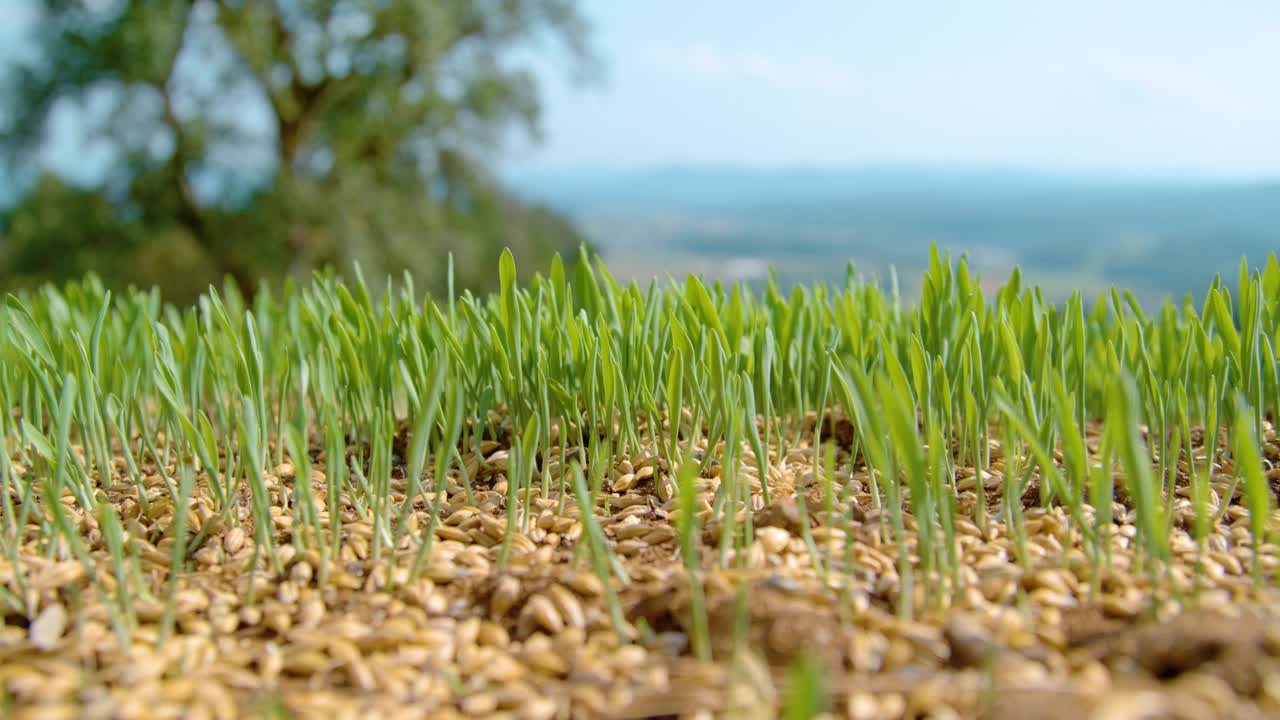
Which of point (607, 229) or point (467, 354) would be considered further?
point (607, 229)

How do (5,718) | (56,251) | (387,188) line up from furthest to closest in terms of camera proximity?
(387,188) < (56,251) < (5,718)

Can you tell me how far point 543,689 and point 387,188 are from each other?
9.40 metres

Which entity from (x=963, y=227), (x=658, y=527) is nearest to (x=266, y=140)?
(x=658, y=527)

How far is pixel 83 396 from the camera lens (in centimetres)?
145

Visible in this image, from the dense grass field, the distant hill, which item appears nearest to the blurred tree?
the distant hill

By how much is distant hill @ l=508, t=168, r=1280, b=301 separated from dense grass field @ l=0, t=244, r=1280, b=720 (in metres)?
0.22

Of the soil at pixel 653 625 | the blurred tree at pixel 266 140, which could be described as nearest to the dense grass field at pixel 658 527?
the soil at pixel 653 625

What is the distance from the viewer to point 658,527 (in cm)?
134

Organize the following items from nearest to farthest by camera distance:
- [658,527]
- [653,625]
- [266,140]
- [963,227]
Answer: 1. [653,625]
2. [658,527]
3. [266,140]
4. [963,227]

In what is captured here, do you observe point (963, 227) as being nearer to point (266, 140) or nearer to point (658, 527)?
point (266, 140)

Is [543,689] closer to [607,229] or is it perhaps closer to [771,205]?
[607,229]

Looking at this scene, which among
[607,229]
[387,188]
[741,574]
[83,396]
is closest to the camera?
[741,574]

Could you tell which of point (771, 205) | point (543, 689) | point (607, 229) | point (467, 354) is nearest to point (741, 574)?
point (543, 689)

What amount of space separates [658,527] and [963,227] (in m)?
18.6
